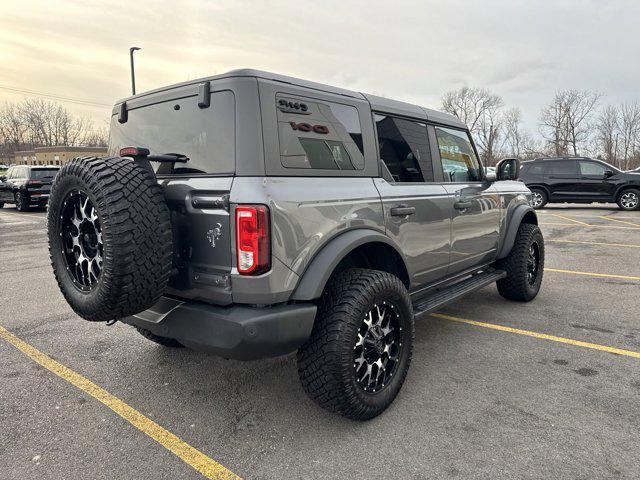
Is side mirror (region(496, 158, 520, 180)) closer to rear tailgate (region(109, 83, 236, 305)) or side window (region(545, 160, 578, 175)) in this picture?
rear tailgate (region(109, 83, 236, 305))

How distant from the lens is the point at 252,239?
225cm

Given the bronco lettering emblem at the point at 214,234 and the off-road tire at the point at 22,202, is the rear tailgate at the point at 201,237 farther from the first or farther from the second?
Answer: the off-road tire at the point at 22,202

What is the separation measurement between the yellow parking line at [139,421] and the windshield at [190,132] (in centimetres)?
149

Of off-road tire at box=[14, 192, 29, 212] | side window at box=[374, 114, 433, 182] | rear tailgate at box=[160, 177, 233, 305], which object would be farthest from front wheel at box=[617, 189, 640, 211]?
Answer: off-road tire at box=[14, 192, 29, 212]

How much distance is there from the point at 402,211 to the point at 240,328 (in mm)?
1439

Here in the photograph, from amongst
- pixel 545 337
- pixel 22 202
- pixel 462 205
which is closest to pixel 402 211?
pixel 462 205

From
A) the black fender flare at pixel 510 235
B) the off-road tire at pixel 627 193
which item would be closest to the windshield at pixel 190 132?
the black fender flare at pixel 510 235

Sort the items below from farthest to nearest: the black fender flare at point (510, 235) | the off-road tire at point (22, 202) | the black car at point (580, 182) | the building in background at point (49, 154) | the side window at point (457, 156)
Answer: the building in background at point (49, 154) → the off-road tire at point (22, 202) → the black car at point (580, 182) → the black fender flare at point (510, 235) → the side window at point (457, 156)

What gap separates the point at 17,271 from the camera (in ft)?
22.8

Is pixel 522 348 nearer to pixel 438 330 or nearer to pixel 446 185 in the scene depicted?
pixel 438 330

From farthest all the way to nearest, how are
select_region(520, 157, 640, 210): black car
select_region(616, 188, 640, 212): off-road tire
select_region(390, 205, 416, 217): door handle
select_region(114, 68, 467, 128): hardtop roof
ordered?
select_region(520, 157, 640, 210): black car, select_region(616, 188, 640, 212): off-road tire, select_region(390, 205, 416, 217): door handle, select_region(114, 68, 467, 128): hardtop roof

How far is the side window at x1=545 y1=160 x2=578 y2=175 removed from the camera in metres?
16.0

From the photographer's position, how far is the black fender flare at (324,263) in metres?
2.42

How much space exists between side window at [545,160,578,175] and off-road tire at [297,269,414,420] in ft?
52.2
